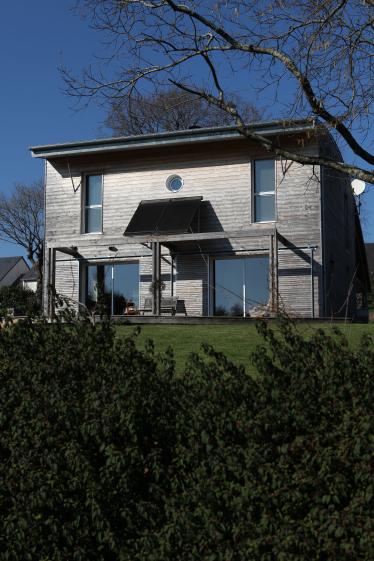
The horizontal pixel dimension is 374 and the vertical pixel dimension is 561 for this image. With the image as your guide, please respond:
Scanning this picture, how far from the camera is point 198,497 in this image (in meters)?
3.91

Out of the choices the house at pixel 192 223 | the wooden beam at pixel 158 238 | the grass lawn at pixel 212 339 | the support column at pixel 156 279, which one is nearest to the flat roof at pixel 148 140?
the house at pixel 192 223

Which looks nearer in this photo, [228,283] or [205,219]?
[228,283]

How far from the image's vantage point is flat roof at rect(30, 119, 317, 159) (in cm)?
2058

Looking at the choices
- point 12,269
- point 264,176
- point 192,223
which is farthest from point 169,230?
point 12,269

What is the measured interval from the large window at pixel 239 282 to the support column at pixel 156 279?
1902 mm

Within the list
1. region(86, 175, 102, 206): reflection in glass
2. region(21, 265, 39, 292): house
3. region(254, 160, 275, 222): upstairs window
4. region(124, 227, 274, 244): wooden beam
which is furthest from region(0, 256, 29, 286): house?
region(254, 160, 275, 222): upstairs window

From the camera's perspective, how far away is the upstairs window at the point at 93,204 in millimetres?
23141

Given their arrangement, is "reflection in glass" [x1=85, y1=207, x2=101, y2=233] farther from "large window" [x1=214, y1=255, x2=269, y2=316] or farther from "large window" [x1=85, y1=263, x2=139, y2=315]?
"large window" [x1=214, y1=255, x2=269, y2=316]

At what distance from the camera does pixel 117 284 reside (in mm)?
22969

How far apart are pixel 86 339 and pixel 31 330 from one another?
61cm

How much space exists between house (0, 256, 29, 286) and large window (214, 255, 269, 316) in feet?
156

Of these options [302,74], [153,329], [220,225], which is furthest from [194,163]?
[302,74]

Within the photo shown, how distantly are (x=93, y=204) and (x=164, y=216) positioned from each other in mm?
3013

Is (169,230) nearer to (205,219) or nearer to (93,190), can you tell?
(205,219)
